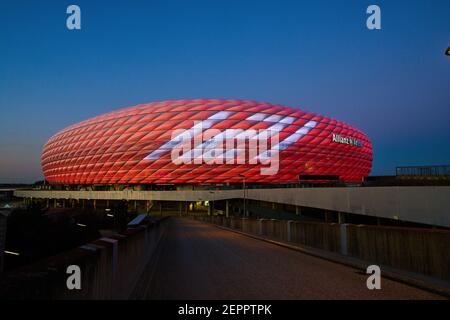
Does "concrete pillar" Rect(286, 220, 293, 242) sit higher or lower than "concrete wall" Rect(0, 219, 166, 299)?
lower

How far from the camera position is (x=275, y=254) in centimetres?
1498

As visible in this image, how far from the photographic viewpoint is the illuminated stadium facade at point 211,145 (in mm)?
78188

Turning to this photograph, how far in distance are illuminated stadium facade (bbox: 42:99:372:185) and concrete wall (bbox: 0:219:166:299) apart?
6976 centimetres

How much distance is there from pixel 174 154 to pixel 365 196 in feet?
181

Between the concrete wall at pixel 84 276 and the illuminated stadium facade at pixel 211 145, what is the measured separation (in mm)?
69761

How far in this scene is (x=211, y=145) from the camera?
253ft

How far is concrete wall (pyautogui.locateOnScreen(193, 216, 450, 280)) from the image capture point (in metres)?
9.02

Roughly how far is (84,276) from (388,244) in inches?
376

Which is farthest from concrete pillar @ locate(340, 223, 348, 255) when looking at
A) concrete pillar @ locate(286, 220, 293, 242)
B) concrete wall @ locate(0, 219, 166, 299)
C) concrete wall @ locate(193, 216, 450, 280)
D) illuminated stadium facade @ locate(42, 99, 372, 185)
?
illuminated stadium facade @ locate(42, 99, 372, 185)

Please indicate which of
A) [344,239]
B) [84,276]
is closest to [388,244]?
[344,239]

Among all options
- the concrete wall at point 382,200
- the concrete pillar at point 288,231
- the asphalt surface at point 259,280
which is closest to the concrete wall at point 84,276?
the asphalt surface at point 259,280

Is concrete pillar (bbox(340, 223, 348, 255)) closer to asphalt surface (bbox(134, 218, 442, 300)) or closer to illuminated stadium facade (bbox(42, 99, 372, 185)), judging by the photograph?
asphalt surface (bbox(134, 218, 442, 300))

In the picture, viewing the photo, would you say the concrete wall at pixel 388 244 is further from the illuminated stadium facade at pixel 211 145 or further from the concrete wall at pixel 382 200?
the illuminated stadium facade at pixel 211 145

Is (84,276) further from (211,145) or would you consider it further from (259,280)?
(211,145)
